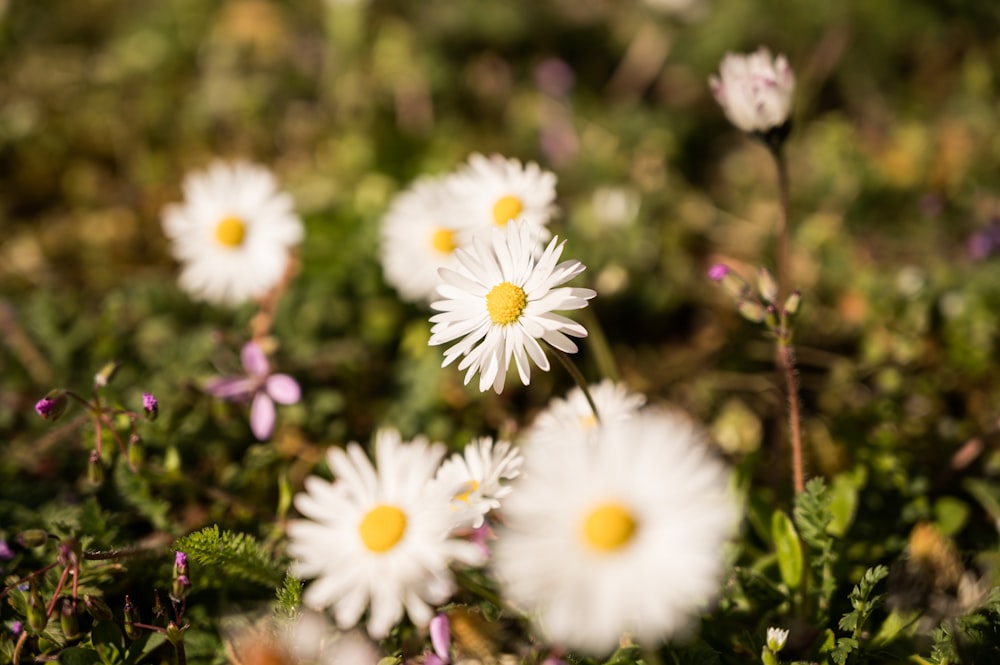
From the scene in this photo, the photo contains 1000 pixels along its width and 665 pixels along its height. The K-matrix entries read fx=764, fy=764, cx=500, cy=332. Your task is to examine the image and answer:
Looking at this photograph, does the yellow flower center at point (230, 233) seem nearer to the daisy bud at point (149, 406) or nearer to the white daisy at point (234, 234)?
the white daisy at point (234, 234)

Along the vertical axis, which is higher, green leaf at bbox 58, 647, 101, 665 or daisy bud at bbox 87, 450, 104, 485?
daisy bud at bbox 87, 450, 104, 485

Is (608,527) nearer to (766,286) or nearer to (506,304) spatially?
(506,304)

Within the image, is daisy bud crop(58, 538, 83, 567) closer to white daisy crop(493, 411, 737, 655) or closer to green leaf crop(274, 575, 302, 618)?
green leaf crop(274, 575, 302, 618)

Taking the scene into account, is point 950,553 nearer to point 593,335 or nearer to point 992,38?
point 593,335

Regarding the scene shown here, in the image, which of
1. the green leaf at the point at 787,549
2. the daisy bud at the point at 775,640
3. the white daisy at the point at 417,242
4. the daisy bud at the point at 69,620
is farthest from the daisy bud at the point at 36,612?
the green leaf at the point at 787,549

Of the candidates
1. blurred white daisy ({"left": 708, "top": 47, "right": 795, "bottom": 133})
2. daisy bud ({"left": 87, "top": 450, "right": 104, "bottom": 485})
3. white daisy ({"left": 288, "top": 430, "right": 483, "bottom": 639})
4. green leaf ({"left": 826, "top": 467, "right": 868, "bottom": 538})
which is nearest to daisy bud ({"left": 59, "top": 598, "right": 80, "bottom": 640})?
daisy bud ({"left": 87, "top": 450, "right": 104, "bottom": 485})

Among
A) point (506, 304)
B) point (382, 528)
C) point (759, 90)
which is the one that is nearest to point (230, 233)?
point (506, 304)
